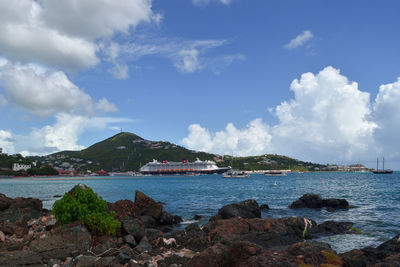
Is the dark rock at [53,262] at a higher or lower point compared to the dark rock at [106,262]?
lower

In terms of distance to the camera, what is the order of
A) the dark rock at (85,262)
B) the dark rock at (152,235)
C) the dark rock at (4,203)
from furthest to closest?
the dark rock at (4,203) < the dark rock at (152,235) < the dark rock at (85,262)

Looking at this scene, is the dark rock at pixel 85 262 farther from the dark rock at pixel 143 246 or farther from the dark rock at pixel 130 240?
the dark rock at pixel 130 240

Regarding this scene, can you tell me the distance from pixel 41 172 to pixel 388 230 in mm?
195404

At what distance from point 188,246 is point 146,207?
12.3 metres

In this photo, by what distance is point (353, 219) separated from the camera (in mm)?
26875

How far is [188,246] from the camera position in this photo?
1545 centimetres

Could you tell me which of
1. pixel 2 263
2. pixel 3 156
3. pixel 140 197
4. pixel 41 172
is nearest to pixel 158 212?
pixel 140 197

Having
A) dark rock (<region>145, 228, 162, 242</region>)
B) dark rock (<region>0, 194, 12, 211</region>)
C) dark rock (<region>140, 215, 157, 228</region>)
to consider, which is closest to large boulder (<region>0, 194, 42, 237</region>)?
dark rock (<region>0, 194, 12, 211</region>)

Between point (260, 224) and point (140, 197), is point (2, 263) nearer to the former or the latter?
point (260, 224)

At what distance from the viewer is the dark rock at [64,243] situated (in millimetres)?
12448

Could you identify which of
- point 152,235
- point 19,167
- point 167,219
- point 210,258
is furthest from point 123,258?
point 19,167

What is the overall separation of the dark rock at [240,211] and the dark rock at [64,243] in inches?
497

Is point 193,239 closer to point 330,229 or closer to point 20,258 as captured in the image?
point 20,258

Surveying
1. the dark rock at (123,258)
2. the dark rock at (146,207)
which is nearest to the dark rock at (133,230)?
the dark rock at (123,258)
